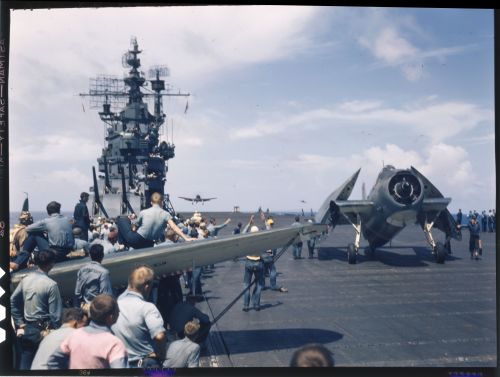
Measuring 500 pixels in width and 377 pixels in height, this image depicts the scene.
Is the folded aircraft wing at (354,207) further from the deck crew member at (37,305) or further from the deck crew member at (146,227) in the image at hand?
the deck crew member at (37,305)

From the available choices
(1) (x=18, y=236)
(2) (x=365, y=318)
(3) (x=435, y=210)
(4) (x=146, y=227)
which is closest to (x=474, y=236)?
(3) (x=435, y=210)

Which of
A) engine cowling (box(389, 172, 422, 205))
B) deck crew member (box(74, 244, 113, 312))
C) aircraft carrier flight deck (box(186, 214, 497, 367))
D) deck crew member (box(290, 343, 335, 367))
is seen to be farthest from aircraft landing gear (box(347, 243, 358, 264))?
deck crew member (box(290, 343, 335, 367))

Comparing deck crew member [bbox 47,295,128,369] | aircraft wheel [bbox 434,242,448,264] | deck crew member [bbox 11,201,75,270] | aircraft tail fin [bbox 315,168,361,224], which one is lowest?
aircraft wheel [bbox 434,242,448,264]

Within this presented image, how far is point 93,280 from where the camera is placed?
17.5 ft

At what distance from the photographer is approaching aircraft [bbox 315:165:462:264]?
48.5 feet

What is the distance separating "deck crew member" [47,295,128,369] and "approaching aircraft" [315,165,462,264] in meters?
12.9

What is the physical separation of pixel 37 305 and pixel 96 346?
1673mm

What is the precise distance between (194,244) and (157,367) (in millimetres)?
1998

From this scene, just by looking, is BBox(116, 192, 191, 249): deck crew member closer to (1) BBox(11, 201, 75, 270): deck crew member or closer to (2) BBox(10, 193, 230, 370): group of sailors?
(2) BBox(10, 193, 230, 370): group of sailors

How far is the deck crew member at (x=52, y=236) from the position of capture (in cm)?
610

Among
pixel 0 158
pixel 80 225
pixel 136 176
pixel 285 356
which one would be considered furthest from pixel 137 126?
pixel 285 356

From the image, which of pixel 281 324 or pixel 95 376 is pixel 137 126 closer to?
pixel 281 324

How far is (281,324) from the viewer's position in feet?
26.9

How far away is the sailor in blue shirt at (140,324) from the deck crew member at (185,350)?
0.13 metres
